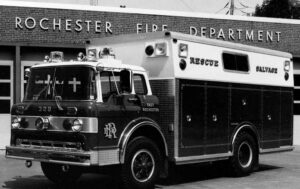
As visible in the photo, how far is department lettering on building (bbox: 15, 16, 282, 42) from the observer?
18.5 meters

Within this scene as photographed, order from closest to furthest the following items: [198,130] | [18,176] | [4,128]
A: [198,130] < [18,176] < [4,128]

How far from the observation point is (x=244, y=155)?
11953mm

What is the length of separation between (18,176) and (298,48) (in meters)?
14.4

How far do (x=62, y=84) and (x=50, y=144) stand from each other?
102cm

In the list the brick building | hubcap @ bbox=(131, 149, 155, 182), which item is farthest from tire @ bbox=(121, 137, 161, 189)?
the brick building

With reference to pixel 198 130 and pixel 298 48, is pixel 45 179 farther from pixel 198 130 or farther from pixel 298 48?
pixel 298 48

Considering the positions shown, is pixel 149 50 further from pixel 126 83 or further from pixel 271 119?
pixel 271 119

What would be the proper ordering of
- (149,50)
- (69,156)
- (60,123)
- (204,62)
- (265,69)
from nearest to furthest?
(69,156) → (60,123) → (149,50) → (204,62) → (265,69)

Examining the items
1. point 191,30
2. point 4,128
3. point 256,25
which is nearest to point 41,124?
point 4,128

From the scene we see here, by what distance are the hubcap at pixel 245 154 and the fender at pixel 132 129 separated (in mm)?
2645

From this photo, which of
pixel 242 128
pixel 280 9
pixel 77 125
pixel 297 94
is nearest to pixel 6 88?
pixel 242 128

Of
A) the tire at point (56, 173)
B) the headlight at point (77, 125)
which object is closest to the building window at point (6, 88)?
the tire at point (56, 173)

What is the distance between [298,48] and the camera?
22344 millimetres

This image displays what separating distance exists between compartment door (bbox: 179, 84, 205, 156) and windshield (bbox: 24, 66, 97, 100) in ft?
6.54
